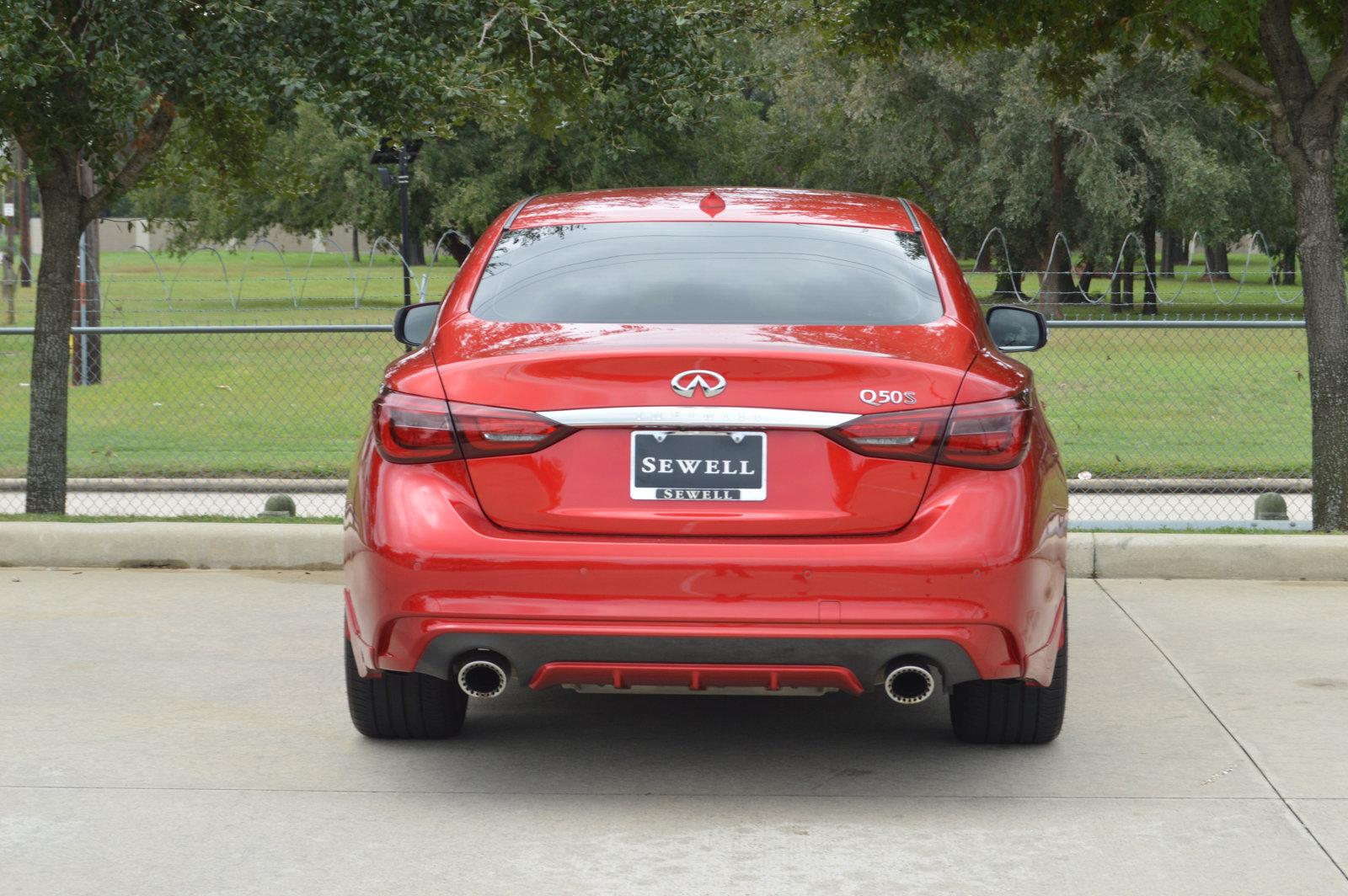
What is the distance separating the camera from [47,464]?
388 inches

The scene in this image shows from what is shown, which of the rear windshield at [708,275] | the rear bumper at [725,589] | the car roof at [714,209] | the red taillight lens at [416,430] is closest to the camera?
the rear bumper at [725,589]

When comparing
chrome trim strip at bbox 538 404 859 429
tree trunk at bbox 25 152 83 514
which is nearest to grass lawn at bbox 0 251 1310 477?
tree trunk at bbox 25 152 83 514

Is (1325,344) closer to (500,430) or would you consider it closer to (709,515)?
(709,515)

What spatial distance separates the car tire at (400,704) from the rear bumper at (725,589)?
759 mm

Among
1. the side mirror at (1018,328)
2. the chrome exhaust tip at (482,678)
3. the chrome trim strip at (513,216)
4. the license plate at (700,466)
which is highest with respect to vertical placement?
the chrome trim strip at (513,216)

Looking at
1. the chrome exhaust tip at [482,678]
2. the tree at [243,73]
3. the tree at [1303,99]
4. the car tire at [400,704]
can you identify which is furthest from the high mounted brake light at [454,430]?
the tree at [1303,99]

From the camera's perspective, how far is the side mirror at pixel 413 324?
240 inches

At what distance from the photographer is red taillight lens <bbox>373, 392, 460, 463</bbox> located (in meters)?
4.57

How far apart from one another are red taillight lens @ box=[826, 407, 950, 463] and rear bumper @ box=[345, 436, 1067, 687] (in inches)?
3.2

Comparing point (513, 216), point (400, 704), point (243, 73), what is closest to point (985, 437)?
point (513, 216)

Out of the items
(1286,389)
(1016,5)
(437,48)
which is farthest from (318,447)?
(1286,389)

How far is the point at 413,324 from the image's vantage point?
6133 millimetres

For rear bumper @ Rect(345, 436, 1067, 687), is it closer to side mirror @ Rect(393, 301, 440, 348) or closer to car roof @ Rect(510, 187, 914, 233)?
car roof @ Rect(510, 187, 914, 233)

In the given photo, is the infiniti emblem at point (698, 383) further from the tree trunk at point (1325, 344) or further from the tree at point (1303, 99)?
the tree trunk at point (1325, 344)
